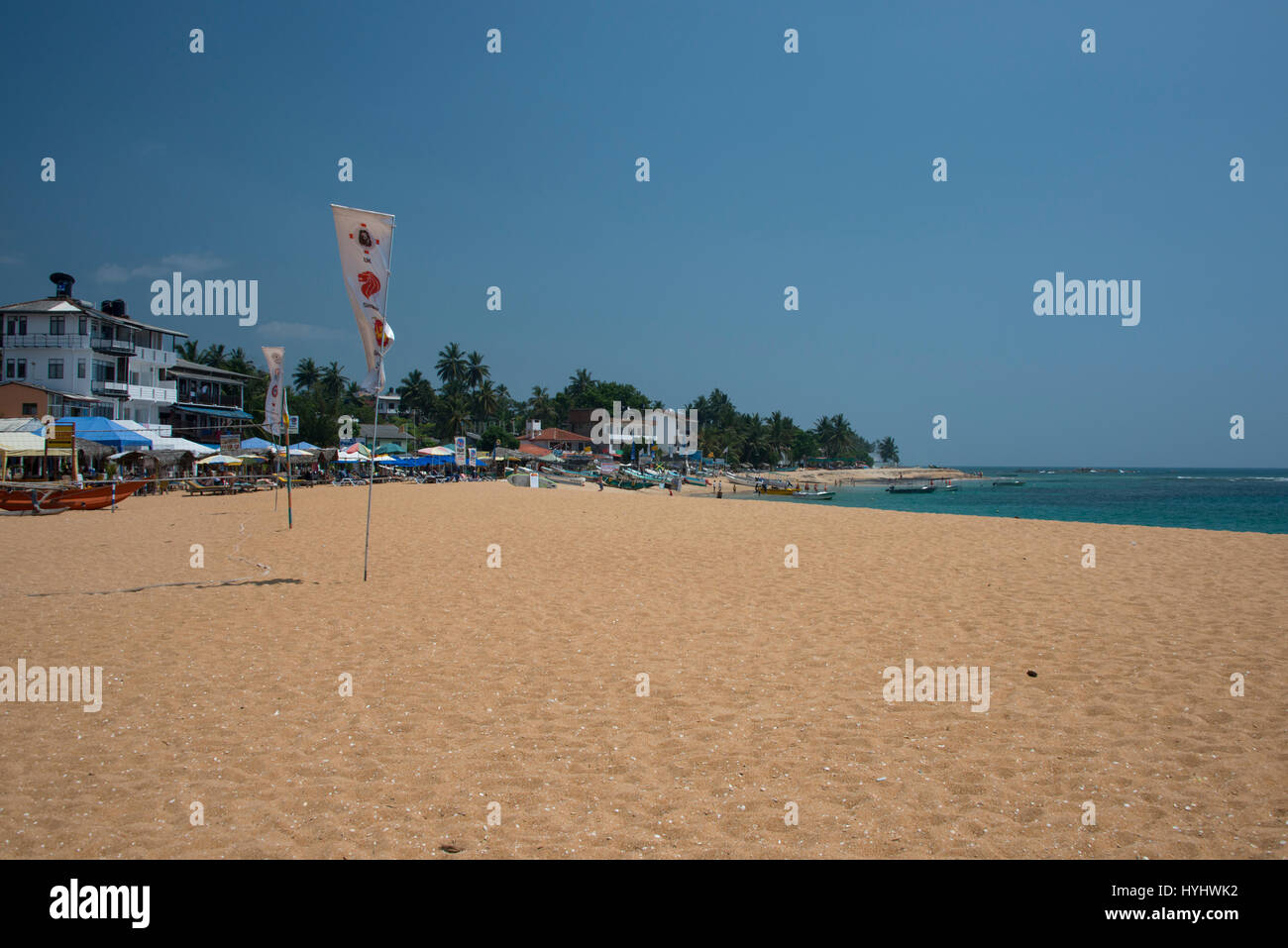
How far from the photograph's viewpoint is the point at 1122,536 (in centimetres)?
1492

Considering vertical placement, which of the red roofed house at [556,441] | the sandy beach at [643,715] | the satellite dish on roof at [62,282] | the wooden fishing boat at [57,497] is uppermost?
the satellite dish on roof at [62,282]

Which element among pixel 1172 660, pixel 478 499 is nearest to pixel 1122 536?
pixel 1172 660

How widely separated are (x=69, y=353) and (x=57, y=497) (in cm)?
2792

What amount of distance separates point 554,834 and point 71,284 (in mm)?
59161

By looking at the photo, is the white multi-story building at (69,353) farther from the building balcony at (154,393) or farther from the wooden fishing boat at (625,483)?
the wooden fishing boat at (625,483)

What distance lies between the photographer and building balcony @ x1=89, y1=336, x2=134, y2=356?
42156mm

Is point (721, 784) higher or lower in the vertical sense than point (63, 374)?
lower

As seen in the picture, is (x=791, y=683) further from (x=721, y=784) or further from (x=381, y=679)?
(x=381, y=679)

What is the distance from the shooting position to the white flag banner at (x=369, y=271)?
918cm

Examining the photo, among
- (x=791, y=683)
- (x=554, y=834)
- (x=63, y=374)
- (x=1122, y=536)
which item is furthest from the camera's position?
(x=63, y=374)

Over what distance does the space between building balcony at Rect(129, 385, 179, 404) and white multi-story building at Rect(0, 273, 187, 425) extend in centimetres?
17

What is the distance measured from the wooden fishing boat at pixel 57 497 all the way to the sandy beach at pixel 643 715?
12.9m

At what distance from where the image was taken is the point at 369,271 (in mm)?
9367

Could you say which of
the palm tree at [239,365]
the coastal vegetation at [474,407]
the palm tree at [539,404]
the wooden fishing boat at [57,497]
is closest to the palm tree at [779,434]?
the coastal vegetation at [474,407]
